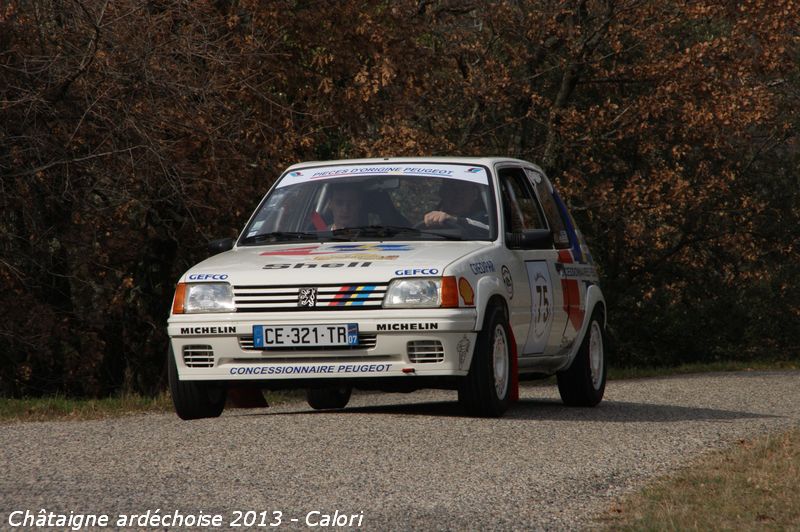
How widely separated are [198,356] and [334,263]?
108 cm

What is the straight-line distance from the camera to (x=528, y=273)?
11.0 meters

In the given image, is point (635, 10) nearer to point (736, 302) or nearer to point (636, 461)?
point (736, 302)

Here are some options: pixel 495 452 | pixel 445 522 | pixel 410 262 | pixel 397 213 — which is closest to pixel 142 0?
pixel 397 213

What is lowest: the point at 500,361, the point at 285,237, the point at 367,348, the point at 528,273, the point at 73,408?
the point at 73,408

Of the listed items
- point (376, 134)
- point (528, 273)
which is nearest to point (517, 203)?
point (528, 273)

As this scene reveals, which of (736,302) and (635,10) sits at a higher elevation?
(635,10)

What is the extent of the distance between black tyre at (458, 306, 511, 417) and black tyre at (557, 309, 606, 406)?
5.85 ft

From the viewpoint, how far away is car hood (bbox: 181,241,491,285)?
9578mm

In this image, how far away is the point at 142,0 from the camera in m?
15.4

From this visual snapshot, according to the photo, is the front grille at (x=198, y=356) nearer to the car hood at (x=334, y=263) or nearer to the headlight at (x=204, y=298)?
the headlight at (x=204, y=298)

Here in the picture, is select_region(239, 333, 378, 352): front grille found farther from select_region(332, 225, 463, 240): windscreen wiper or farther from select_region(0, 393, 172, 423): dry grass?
select_region(0, 393, 172, 423): dry grass

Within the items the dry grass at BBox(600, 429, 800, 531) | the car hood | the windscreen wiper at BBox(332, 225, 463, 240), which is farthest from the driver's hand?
the dry grass at BBox(600, 429, 800, 531)

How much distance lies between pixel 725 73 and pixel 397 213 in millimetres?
15046

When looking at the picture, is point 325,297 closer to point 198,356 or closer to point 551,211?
point 198,356
